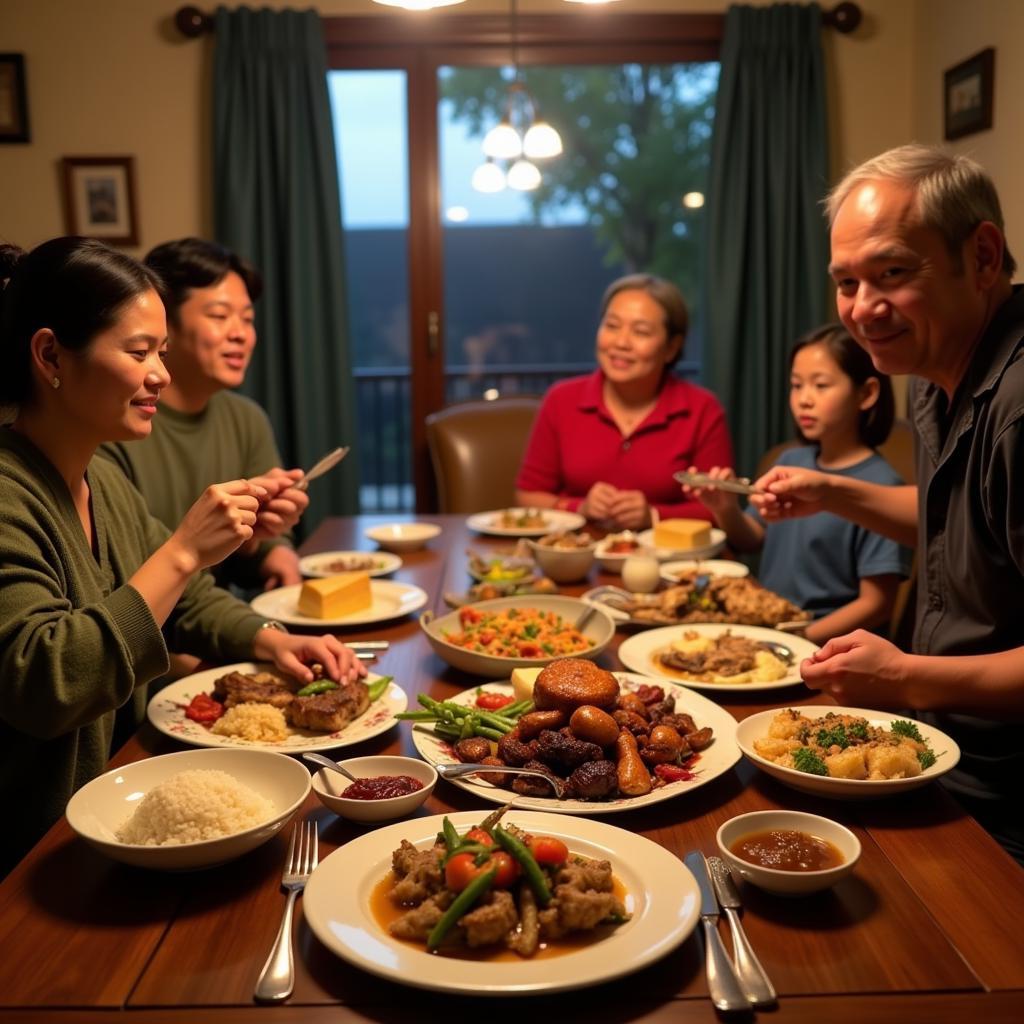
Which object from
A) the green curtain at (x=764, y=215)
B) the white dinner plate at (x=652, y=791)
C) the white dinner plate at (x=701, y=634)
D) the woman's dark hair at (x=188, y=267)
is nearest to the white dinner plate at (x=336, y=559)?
the woman's dark hair at (x=188, y=267)

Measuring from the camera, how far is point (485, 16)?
457 cm

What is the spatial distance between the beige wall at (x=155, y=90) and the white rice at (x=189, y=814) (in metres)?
4.05

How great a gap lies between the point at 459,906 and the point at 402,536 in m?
1.99

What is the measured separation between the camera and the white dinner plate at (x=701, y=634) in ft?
5.66

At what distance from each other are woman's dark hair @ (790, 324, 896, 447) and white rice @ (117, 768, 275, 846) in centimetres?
195

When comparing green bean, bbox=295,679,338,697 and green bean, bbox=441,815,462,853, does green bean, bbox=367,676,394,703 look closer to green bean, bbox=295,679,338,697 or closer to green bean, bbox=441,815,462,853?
green bean, bbox=295,679,338,697

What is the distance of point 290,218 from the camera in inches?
184

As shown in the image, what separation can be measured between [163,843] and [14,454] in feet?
2.30

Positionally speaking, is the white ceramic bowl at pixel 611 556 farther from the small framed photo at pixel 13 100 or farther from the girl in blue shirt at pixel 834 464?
the small framed photo at pixel 13 100

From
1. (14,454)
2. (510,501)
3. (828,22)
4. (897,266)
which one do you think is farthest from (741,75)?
(14,454)

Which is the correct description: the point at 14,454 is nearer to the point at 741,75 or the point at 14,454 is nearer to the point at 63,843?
the point at 63,843

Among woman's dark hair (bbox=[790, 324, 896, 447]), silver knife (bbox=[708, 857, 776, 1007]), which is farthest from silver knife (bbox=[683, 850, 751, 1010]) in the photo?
woman's dark hair (bbox=[790, 324, 896, 447])

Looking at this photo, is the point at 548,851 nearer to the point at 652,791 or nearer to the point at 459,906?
the point at 459,906

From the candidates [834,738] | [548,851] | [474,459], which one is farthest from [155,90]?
[548,851]
